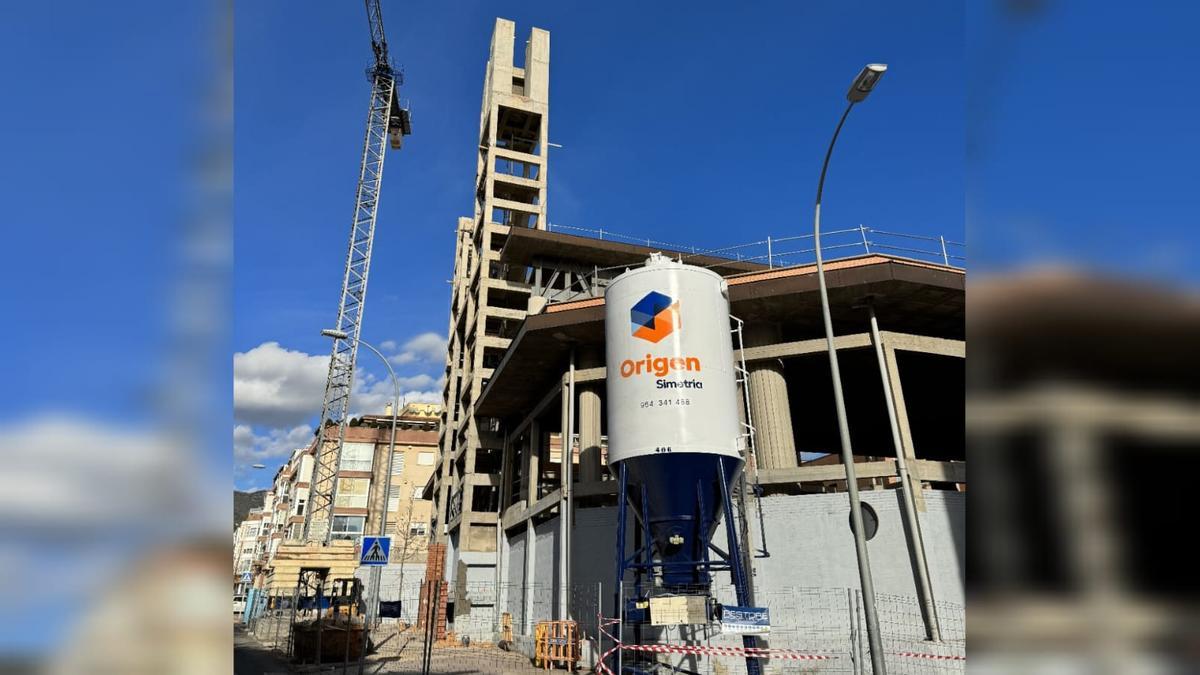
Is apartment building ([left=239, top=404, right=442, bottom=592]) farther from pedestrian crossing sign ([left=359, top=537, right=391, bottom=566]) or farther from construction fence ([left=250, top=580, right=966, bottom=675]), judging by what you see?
pedestrian crossing sign ([left=359, top=537, right=391, bottom=566])

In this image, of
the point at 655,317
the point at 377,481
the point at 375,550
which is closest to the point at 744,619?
the point at 655,317

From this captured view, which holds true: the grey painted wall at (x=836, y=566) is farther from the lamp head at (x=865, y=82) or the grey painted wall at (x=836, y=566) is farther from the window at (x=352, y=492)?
the window at (x=352, y=492)

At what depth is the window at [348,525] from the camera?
7419 cm

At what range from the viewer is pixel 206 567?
1499 millimetres

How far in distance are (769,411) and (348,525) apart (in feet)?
211

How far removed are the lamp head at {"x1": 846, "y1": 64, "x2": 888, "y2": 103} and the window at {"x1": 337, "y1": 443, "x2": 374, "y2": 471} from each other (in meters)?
75.3

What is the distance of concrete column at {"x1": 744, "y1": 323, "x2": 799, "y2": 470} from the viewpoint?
2323 cm

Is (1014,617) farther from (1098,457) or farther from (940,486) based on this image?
(940,486)

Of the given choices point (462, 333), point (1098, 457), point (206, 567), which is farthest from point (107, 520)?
point (462, 333)

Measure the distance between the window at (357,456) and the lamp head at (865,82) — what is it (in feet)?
247

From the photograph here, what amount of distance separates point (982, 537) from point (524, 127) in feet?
202

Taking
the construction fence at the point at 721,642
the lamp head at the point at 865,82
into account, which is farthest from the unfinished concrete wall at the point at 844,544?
the lamp head at the point at 865,82

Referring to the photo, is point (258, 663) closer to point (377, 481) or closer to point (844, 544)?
point (844, 544)

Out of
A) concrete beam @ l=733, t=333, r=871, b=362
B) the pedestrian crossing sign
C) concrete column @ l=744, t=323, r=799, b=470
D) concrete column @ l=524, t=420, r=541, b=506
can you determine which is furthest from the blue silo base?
concrete column @ l=524, t=420, r=541, b=506
